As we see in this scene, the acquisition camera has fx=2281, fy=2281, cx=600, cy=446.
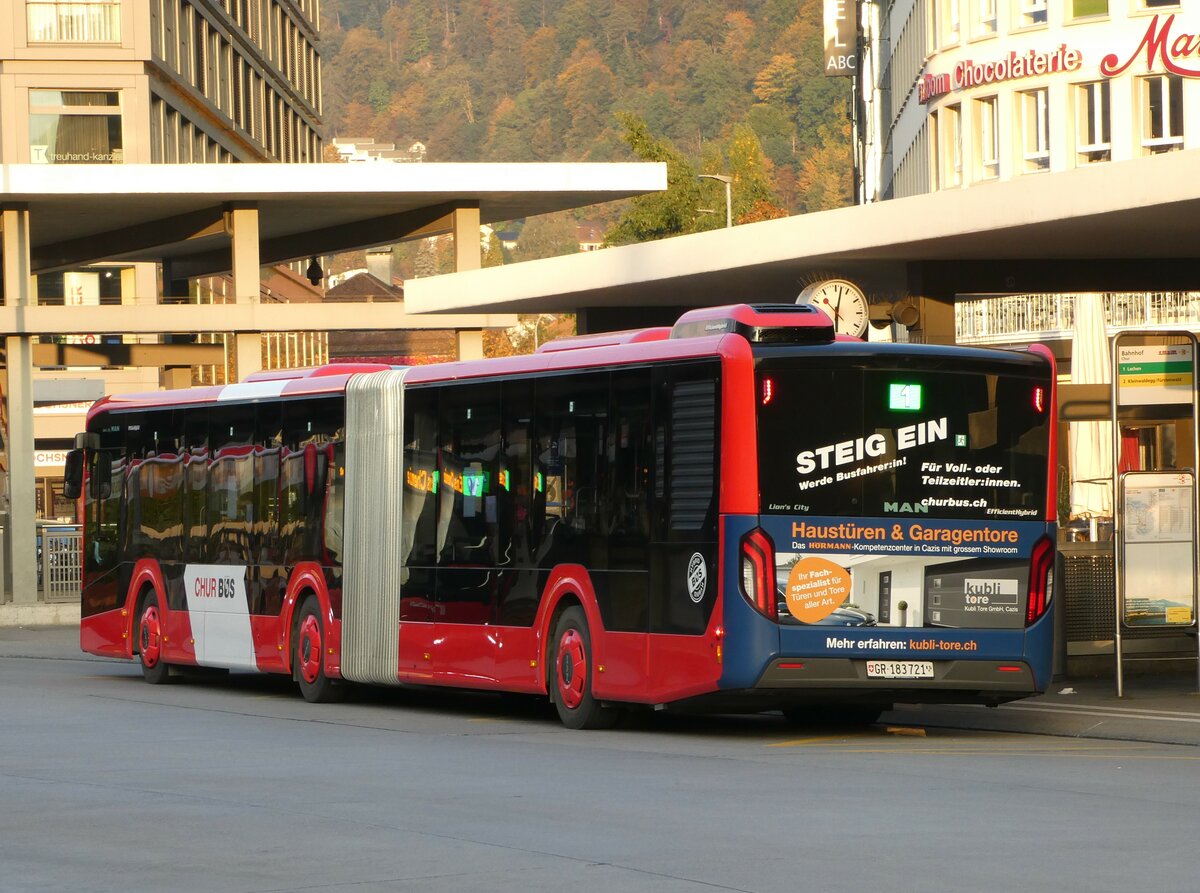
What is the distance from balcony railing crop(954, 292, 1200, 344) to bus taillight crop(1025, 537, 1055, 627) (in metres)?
38.2

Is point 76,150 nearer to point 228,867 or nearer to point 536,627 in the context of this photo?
point 536,627

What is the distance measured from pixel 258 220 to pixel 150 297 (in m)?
31.4

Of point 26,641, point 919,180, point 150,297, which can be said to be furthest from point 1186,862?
point 150,297

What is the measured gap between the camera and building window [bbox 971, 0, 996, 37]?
55.3 meters

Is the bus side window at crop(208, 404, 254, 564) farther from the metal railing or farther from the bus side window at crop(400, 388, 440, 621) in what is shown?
the metal railing

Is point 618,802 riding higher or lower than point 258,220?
lower

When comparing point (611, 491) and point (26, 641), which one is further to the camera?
point (26, 641)

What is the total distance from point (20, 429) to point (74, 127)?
30.1 m

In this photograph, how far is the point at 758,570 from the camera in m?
15.0

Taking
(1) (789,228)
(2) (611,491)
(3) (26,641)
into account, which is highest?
(1) (789,228)

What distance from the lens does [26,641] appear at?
32.0 m

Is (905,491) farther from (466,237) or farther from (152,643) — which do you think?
(466,237)

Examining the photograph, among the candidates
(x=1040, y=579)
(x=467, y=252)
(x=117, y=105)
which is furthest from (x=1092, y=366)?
(x=1040, y=579)

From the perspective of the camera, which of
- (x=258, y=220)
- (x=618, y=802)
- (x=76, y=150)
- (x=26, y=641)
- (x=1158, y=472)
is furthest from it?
(x=76, y=150)
